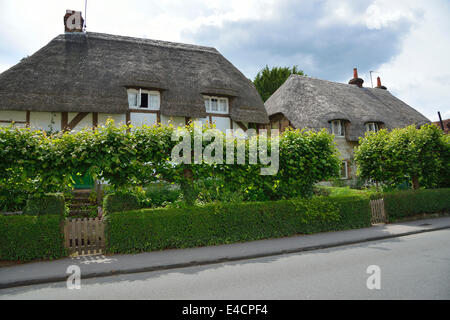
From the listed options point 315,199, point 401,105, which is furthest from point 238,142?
point 401,105

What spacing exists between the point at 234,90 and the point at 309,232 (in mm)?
11599

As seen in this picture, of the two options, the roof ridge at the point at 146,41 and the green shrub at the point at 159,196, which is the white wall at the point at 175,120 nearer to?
the green shrub at the point at 159,196

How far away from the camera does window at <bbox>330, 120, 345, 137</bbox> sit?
22031 millimetres

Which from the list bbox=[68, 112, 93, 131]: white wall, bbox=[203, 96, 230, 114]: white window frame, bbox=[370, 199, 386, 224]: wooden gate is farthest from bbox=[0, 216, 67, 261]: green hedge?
bbox=[203, 96, 230, 114]: white window frame

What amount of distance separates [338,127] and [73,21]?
2155 centimetres

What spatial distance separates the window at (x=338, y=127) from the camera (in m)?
22.0

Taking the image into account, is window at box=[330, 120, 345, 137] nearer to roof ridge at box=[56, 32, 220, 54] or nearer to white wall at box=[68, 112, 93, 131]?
roof ridge at box=[56, 32, 220, 54]

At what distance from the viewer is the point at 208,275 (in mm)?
5805

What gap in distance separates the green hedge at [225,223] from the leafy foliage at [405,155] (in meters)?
4.00

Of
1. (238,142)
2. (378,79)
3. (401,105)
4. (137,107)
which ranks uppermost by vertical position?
(378,79)

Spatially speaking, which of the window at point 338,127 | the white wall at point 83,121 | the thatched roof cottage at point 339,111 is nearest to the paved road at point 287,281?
the white wall at point 83,121

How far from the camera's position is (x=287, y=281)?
16.9 ft

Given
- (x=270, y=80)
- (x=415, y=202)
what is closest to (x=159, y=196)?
(x=415, y=202)
